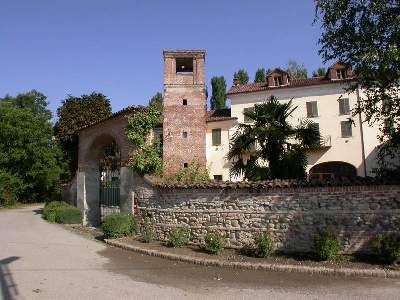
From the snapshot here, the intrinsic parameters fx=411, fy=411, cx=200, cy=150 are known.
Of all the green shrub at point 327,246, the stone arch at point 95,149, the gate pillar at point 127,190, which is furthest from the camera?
the stone arch at point 95,149

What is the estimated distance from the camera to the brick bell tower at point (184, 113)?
1989 cm

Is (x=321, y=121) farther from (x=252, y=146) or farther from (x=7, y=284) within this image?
(x=7, y=284)

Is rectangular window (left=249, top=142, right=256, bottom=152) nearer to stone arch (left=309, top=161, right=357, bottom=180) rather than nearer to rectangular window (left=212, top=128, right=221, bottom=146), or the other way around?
stone arch (left=309, top=161, right=357, bottom=180)

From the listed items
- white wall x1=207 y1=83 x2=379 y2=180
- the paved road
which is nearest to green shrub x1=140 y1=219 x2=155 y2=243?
the paved road

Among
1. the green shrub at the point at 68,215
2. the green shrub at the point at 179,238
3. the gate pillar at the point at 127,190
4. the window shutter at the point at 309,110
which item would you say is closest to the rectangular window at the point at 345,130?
the window shutter at the point at 309,110

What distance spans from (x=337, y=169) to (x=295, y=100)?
22.3 feet

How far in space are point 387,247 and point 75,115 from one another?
26.4 m

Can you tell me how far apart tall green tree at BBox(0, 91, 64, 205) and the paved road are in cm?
2533

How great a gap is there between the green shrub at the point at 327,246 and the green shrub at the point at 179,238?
16.8 ft

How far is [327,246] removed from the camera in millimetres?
12258

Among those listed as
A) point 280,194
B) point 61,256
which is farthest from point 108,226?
point 280,194

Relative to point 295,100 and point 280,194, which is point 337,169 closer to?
point 295,100

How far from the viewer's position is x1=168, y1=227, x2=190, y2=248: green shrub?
15.5m

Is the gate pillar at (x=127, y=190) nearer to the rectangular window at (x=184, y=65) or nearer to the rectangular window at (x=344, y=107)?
the rectangular window at (x=184, y=65)
